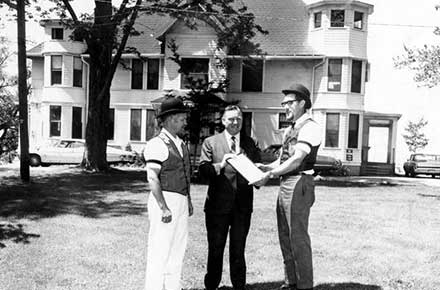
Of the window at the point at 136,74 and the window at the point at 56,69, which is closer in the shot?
the window at the point at 136,74

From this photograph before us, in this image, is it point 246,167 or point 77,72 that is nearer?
point 246,167

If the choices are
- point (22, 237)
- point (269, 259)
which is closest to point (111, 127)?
point (22, 237)

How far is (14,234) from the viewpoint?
33.1 feet

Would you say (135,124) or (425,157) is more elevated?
(135,124)

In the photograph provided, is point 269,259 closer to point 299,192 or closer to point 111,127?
point 299,192

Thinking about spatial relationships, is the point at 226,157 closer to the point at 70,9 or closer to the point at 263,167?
the point at 263,167

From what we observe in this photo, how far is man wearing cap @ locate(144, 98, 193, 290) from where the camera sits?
5.55m

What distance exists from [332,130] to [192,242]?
74.2ft

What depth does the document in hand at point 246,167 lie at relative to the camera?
6090 millimetres

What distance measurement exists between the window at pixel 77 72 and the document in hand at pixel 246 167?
30.4 metres

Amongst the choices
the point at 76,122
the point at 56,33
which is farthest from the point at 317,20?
the point at 56,33

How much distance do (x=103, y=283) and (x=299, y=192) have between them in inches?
109

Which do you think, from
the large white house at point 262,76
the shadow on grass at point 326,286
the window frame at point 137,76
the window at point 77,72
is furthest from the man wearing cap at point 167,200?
the window at point 77,72

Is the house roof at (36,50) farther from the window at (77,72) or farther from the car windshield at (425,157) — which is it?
the car windshield at (425,157)
